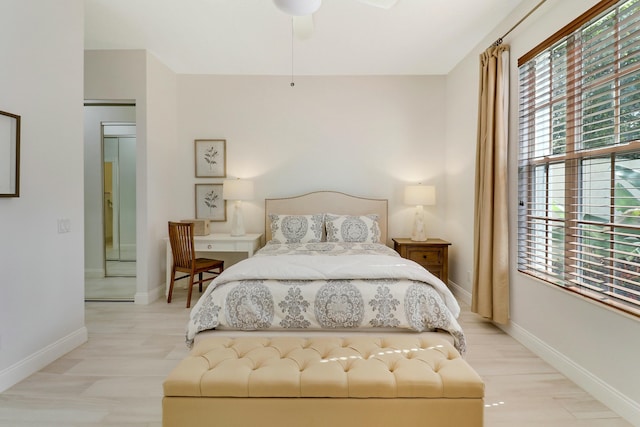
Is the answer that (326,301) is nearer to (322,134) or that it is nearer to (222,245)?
(222,245)

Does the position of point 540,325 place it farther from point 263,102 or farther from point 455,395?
point 263,102

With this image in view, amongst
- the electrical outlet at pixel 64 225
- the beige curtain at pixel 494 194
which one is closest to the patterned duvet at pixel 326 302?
the beige curtain at pixel 494 194

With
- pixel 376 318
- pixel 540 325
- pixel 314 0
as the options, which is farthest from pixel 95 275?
pixel 540 325

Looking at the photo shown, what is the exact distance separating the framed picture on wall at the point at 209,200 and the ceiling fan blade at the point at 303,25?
2524 millimetres

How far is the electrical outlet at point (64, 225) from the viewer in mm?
2624

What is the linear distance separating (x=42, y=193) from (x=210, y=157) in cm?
227

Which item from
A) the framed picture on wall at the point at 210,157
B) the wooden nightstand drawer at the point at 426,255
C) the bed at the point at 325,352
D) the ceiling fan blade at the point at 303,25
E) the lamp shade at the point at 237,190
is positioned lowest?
the bed at the point at 325,352

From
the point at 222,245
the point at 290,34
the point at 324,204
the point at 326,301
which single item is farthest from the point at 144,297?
the point at 290,34

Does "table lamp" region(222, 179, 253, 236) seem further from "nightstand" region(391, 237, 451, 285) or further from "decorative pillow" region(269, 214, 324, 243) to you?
"nightstand" region(391, 237, 451, 285)

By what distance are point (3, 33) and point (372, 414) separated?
9.85 feet

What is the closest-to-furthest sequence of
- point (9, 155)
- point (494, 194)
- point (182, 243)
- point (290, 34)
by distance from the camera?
point (9, 155) < point (494, 194) < point (290, 34) < point (182, 243)

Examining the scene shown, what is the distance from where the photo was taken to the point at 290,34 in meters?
3.44

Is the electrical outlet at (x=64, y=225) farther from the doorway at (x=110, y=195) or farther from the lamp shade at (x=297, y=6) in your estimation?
the lamp shade at (x=297, y=6)

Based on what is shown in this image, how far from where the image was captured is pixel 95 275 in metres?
4.76
